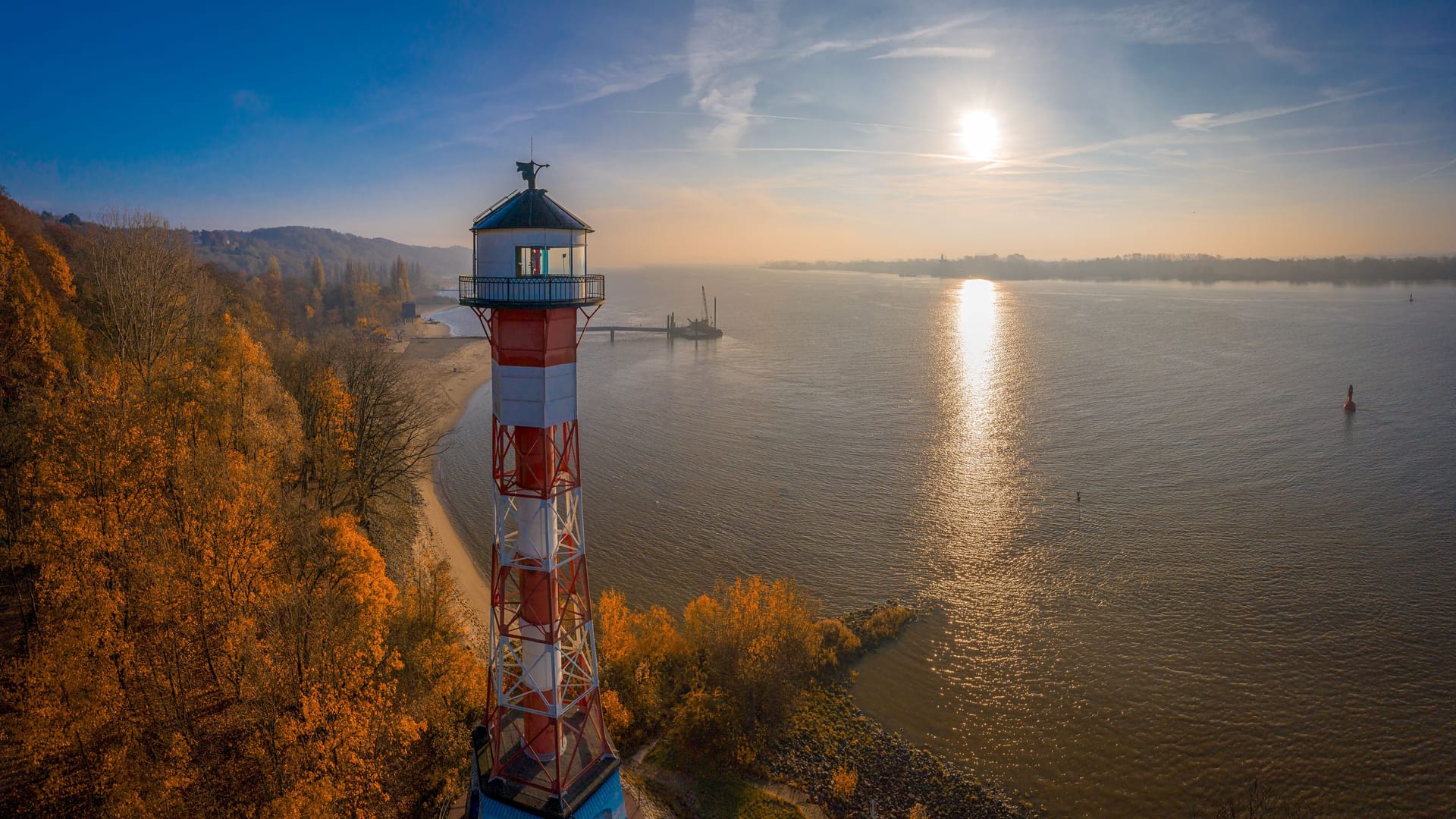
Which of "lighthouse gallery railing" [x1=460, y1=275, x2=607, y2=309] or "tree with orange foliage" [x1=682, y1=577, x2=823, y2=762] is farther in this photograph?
"tree with orange foliage" [x1=682, y1=577, x2=823, y2=762]

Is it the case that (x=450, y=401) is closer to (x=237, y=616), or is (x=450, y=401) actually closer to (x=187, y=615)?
(x=187, y=615)

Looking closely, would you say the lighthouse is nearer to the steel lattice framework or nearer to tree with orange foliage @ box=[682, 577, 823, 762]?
the steel lattice framework

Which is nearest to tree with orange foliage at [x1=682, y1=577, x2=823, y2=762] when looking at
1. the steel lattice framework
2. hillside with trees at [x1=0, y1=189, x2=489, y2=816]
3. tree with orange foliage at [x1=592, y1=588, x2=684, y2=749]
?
tree with orange foliage at [x1=592, y1=588, x2=684, y2=749]

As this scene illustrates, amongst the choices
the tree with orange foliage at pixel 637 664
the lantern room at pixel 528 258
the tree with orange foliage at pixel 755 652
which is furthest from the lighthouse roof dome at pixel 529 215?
the tree with orange foliage at pixel 755 652

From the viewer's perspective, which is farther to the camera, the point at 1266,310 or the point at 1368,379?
the point at 1266,310

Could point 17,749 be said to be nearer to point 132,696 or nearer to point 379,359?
Result: point 132,696

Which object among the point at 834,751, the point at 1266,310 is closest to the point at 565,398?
the point at 834,751

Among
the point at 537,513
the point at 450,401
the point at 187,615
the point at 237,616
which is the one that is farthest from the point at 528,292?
the point at 450,401
